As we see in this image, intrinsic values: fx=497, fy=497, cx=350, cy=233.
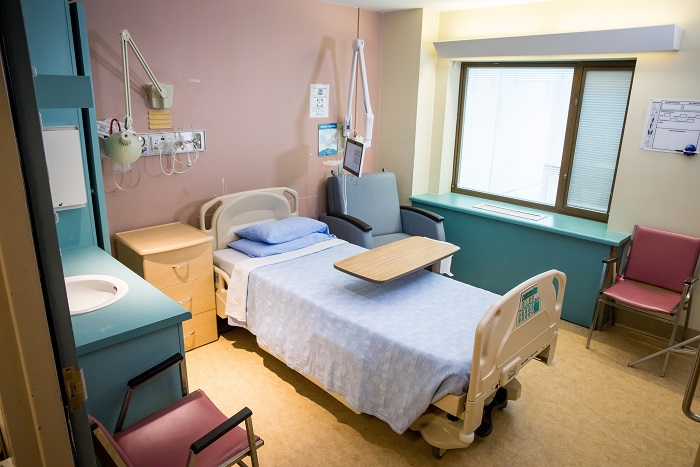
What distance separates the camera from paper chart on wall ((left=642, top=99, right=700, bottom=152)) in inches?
127

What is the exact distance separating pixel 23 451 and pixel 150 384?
3.46ft

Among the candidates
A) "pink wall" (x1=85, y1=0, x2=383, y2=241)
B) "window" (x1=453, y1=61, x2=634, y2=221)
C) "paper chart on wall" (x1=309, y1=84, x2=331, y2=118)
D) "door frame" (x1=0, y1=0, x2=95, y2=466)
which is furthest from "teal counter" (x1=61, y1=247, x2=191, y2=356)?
"window" (x1=453, y1=61, x2=634, y2=221)

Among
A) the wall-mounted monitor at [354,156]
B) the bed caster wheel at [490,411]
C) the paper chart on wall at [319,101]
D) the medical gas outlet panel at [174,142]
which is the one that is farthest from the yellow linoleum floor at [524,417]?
the paper chart on wall at [319,101]

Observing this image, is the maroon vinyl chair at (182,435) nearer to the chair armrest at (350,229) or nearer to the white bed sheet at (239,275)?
the white bed sheet at (239,275)

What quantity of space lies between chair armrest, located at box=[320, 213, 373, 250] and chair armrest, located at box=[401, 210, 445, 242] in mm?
557

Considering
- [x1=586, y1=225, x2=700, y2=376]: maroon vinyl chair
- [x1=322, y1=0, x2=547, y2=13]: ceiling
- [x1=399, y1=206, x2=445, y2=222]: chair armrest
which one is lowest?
[x1=586, y1=225, x2=700, y2=376]: maroon vinyl chair

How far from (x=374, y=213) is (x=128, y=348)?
9.11 feet

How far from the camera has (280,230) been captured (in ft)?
11.5

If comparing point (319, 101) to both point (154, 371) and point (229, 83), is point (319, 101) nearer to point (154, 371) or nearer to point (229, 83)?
point (229, 83)

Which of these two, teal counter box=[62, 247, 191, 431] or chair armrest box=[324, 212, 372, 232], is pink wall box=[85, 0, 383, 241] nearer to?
chair armrest box=[324, 212, 372, 232]

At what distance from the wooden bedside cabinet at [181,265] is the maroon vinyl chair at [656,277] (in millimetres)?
2626

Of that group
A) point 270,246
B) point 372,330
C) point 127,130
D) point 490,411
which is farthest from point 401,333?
point 127,130

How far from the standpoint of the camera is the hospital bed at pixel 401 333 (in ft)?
7.13

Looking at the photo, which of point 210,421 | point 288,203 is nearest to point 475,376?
point 210,421
